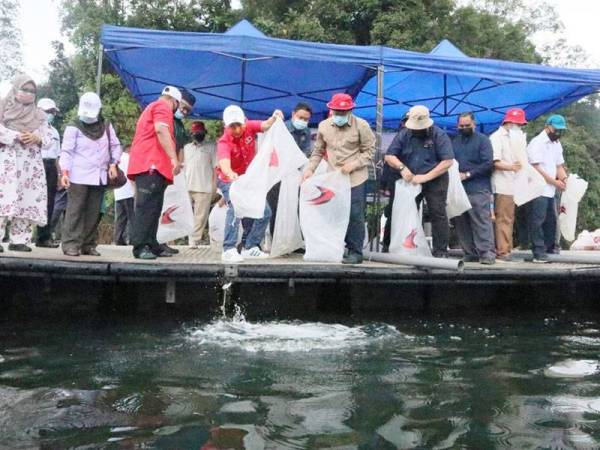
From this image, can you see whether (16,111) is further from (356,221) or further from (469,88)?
(469,88)

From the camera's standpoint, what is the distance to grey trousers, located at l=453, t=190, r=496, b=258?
A: 6641 mm

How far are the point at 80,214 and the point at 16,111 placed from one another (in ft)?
3.46

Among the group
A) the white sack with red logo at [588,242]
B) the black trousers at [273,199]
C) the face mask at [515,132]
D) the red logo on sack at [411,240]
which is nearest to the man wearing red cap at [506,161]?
the face mask at [515,132]

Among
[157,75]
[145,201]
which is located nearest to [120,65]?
[157,75]

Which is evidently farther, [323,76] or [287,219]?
[323,76]

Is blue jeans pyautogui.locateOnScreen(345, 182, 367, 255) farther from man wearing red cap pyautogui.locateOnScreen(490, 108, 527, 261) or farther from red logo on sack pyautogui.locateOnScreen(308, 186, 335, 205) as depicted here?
man wearing red cap pyautogui.locateOnScreen(490, 108, 527, 261)

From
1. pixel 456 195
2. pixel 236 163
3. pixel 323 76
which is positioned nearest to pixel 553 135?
pixel 456 195

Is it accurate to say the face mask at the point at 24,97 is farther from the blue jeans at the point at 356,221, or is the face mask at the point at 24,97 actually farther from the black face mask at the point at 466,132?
the black face mask at the point at 466,132

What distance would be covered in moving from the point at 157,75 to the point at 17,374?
19.2ft

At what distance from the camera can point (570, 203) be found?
823cm

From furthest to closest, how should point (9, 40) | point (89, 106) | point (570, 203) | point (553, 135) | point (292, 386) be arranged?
point (9, 40), point (570, 203), point (553, 135), point (89, 106), point (292, 386)

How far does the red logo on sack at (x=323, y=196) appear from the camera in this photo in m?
5.94

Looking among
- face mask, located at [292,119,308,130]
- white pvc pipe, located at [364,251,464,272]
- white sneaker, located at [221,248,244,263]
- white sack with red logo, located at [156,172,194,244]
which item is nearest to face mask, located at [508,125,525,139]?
white pvc pipe, located at [364,251,464,272]

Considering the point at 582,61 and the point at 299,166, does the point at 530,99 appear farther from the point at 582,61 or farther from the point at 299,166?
the point at 582,61
